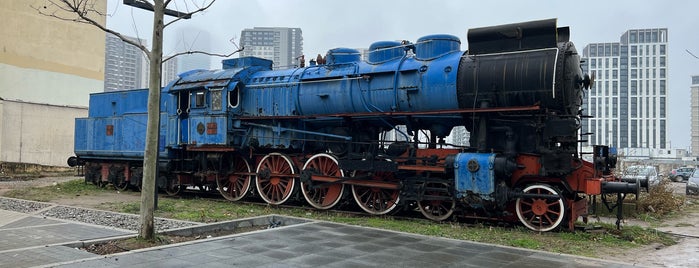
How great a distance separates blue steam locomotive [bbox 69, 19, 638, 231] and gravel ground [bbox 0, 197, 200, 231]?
12.2 feet

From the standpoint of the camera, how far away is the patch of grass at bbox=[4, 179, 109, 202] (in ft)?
51.3

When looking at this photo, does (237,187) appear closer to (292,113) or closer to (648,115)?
(292,113)

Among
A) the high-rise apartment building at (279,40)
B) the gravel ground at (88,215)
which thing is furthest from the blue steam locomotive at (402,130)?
the high-rise apartment building at (279,40)

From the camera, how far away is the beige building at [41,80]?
2967 centimetres

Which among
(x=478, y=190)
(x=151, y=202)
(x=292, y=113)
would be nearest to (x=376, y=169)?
(x=478, y=190)

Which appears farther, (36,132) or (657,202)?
(36,132)

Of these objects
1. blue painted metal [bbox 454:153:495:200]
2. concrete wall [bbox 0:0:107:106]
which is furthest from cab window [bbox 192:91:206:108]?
concrete wall [bbox 0:0:107:106]

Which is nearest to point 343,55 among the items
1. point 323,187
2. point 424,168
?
point 323,187

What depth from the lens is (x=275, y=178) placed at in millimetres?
13820

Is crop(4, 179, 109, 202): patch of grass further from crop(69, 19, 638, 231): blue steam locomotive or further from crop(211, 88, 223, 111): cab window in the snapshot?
crop(211, 88, 223, 111): cab window

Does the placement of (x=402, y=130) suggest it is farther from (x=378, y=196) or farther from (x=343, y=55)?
(x=343, y=55)

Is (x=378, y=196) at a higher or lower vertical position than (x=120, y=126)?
lower

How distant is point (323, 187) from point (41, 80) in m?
27.0

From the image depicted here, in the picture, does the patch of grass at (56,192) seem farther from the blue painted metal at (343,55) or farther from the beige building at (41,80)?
the beige building at (41,80)
